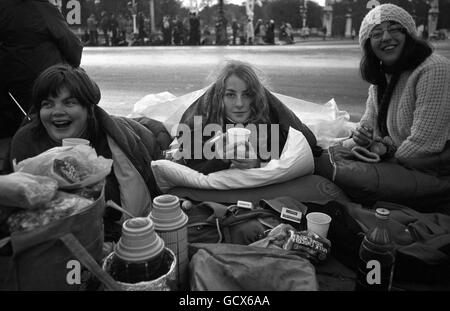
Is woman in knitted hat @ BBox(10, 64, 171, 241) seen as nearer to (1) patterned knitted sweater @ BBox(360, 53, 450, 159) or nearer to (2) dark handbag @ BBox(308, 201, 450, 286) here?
(2) dark handbag @ BBox(308, 201, 450, 286)

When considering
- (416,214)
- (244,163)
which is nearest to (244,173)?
(244,163)

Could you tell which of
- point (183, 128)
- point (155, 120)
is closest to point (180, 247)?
point (183, 128)

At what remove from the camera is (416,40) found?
280 cm

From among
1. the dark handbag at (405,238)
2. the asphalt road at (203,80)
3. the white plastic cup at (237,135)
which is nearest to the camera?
the dark handbag at (405,238)

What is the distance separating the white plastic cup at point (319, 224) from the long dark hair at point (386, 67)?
128 cm

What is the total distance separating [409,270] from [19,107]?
12.7 feet

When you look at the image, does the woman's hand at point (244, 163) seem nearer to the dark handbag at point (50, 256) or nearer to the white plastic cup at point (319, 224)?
the white plastic cup at point (319, 224)

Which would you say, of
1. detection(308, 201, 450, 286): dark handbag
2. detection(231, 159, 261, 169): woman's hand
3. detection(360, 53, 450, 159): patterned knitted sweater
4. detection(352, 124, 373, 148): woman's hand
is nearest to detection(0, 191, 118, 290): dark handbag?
detection(231, 159, 261, 169): woman's hand

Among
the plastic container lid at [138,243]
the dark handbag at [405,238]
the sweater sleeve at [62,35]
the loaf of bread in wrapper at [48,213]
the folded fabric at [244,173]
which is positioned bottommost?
the dark handbag at [405,238]

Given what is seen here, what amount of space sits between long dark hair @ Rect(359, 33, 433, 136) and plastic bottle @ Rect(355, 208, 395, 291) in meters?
1.45

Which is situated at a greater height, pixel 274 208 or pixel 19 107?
pixel 19 107

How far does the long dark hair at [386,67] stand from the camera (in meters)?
2.78
